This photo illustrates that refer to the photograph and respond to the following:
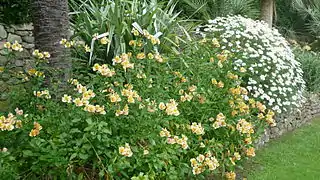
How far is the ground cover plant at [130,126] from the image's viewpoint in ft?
7.70

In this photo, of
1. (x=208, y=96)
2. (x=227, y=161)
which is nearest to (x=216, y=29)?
(x=208, y=96)

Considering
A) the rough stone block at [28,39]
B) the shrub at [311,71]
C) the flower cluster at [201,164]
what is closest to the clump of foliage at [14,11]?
the rough stone block at [28,39]

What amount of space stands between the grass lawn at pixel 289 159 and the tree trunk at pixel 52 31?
6.81 feet

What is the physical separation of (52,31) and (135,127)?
134 cm

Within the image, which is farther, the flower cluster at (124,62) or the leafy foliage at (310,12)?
the leafy foliage at (310,12)

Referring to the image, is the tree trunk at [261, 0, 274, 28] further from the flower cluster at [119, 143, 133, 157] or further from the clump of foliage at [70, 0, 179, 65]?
the flower cluster at [119, 143, 133, 157]

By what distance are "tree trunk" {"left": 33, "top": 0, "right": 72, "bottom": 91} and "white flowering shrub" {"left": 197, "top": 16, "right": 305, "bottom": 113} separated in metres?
2.00

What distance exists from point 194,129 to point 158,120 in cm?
40

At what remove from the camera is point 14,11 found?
5324mm

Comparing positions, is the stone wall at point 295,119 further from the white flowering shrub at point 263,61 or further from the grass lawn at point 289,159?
Answer: the white flowering shrub at point 263,61

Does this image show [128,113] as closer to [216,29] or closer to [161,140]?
[161,140]

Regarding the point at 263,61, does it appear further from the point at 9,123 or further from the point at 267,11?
the point at 9,123

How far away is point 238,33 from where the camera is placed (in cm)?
526

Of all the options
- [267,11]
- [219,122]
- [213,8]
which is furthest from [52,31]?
[267,11]
